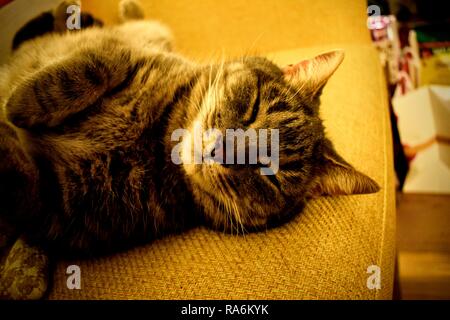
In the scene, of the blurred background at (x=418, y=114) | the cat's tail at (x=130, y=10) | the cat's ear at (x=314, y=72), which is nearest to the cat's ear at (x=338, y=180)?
the cat's ear at (x=314, y=72)

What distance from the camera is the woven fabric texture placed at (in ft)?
2.35

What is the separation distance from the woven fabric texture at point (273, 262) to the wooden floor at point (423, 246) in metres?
0.23

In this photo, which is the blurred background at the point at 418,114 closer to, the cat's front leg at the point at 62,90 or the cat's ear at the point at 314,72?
the cat's ear at the point at 314,72

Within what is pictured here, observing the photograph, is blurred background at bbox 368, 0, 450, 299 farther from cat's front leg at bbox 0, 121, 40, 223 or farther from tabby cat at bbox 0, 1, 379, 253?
cat's front leg at bbox 0, 121, 40, 223

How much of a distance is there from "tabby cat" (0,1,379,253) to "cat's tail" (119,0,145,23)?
1.81 ft

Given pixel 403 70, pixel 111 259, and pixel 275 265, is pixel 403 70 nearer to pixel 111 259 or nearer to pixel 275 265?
pixel 275 265

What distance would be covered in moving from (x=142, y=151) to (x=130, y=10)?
2.97 ft

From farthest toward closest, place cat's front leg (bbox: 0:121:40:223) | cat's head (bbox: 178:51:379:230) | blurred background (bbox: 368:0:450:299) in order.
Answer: blurred background (bbox: 368:0:450:299) < cat's head (bbox: 178:51:379:230) < cat's front leg (bbox: 0:121:40:223)

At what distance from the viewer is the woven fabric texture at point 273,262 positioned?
2.35ft

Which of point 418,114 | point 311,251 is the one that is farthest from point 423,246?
point 418,114

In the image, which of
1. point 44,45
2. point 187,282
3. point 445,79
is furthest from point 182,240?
point 445,79

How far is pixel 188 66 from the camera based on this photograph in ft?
3.43

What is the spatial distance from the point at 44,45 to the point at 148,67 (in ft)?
1.55

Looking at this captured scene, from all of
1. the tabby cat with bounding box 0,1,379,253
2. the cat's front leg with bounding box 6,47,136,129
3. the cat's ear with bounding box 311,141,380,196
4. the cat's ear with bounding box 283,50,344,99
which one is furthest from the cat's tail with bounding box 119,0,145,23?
the cat's ear with bounding box 311,141,380,196
